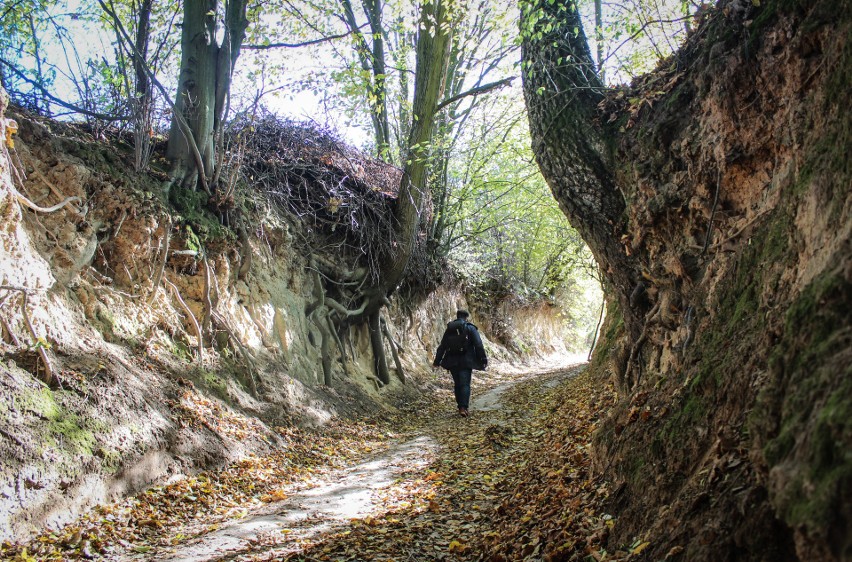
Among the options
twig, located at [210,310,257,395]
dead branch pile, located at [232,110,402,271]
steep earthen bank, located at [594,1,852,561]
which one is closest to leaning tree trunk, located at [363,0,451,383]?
dead branch pile, located at [232,110,402,271]

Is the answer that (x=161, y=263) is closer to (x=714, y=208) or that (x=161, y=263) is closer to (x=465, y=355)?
(x=465, y=355)

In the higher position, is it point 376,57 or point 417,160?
point 376,57

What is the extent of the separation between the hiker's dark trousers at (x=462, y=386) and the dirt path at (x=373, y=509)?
2.12 m

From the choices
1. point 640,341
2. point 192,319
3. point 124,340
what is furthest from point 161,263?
point 640,341

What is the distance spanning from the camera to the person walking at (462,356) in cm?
1050

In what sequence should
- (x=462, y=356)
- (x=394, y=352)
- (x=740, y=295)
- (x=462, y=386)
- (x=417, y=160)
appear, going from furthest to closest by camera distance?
1. (x=394, y=352)
2. (x=417, y=160)
3. (x=462, y=356)
4. (x=462, y=386)
5. (x=740, y=295)

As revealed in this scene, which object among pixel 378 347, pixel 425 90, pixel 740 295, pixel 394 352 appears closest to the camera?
pixel 740 295

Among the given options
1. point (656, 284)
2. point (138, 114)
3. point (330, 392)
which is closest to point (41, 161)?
point (138, 114)

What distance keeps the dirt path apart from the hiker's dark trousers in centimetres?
212

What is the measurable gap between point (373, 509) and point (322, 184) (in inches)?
315

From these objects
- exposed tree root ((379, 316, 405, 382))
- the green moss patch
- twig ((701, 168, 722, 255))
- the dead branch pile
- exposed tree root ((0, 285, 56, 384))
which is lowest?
exposed tree root ((379, 316, 405, 382))

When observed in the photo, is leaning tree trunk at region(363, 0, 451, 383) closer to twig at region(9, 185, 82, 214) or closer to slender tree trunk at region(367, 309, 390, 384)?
slender tree trunk at region(367, 309, 390, 384)

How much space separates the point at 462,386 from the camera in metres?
10.5

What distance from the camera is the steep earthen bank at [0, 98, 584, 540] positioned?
15.9ft
